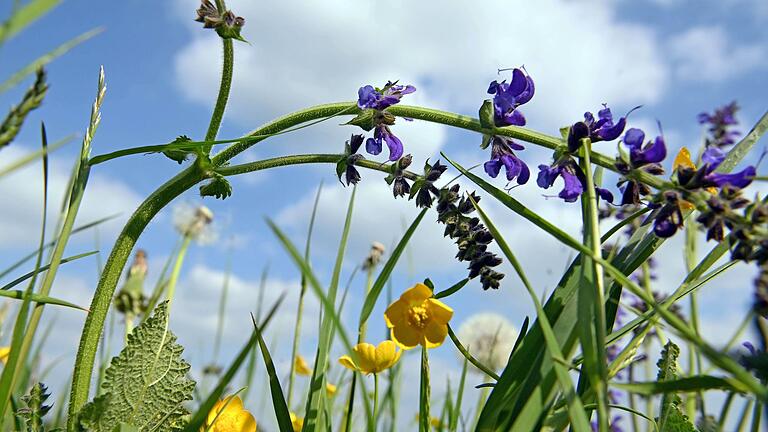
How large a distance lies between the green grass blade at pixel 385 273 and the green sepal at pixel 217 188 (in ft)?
1.79

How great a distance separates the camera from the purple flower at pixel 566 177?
160 centimetres

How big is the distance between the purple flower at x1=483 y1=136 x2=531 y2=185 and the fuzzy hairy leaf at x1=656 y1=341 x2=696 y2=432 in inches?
24.3

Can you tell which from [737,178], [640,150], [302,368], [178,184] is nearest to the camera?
[737,178]

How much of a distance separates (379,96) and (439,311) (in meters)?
0.59

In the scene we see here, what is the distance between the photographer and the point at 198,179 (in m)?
1.93

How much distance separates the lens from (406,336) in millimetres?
1914

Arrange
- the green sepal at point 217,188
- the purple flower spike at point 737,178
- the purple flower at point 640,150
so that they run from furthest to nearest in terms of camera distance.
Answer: the green sepal at point 217,188, the purple flower at point 640,150, the purple flower spike at point 737,178

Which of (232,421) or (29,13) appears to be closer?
(29,13)

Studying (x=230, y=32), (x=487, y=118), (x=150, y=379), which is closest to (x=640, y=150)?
(x=487, y=118)

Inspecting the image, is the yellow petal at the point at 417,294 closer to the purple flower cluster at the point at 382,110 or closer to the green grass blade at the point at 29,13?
the purple flower cluster at the point at 382,110

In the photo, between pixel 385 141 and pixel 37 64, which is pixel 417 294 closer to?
pixel 385 141

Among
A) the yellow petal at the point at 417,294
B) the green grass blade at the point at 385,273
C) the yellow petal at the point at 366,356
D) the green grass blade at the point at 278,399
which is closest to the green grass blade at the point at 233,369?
the green grass blade at the point at 278,399

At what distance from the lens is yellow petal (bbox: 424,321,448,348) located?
187cm

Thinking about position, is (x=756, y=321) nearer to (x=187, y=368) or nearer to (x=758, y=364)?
(x=758, y=364)
